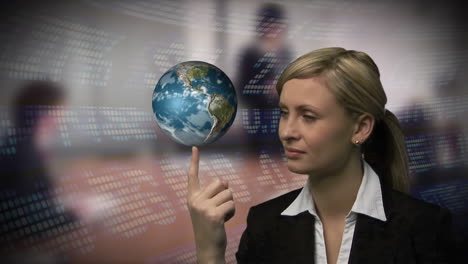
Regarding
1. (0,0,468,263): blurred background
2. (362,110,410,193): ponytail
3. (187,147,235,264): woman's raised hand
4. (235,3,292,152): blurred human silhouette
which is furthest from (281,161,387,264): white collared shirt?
(235,3,292,152): blurred human silhouette

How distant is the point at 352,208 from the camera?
2020mm

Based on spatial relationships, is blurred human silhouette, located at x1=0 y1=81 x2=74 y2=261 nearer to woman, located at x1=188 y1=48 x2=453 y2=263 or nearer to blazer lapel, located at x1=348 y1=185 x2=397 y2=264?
woman, located at x1=188 y1=48 x2=453 y2=263

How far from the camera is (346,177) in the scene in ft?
6.76

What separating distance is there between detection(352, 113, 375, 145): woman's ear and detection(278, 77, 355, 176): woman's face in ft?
0.20

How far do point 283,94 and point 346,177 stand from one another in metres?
0.42

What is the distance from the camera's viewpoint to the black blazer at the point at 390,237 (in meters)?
1.96

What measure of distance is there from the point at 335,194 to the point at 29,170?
102 inches

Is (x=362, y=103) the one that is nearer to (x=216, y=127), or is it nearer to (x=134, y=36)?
(x=216, y=127)

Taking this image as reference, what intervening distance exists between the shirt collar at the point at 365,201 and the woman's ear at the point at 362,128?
0.15 m

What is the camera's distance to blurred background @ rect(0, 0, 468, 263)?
378 cm

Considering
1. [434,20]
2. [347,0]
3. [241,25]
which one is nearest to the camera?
[241,25]

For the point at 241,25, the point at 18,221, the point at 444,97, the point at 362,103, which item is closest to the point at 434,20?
the point at 444,97

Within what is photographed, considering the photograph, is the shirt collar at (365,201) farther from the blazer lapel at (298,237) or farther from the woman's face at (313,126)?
the woman's face at (313,126)

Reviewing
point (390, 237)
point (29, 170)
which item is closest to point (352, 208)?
point (390, 237)
